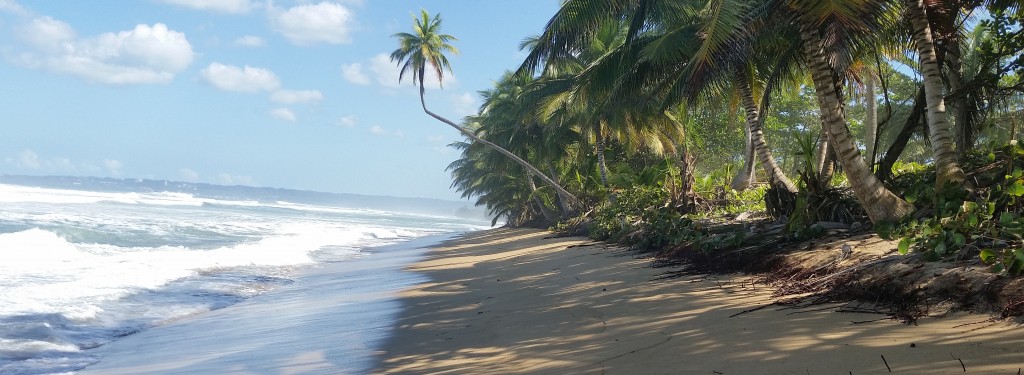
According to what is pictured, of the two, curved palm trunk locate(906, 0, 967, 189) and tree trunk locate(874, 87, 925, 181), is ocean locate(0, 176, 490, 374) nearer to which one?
curved palm trunk locate(906, 0, 967, 189)

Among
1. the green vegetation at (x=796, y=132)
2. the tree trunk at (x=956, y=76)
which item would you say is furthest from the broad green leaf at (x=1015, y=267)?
the tree trunk at (x=956, y=76)

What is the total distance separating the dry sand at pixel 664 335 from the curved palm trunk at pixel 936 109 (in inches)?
86.9

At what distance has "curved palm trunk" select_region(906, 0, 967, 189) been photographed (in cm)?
620

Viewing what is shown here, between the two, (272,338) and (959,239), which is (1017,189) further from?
(272,338)

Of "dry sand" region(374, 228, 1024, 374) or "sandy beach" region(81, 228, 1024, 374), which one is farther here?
"sandy beach" region(81, 228, 1024, 374)

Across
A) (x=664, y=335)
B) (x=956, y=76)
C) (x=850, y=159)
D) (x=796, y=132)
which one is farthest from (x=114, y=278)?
(x=796, y=132)

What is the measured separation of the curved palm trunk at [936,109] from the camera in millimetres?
6203

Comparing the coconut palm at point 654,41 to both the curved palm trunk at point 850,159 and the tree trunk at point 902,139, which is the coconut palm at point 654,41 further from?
the curved palm trunk at point 850,159

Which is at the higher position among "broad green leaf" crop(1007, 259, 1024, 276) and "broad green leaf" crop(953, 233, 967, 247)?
"broad green leaf" crop(953, 233, 967, 247)

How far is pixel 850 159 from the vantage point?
6758 millimetres

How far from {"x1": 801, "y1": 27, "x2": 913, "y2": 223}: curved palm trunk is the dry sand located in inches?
64.1

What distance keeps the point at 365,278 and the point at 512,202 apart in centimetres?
2837

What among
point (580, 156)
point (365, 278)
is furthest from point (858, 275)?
point (580, 156)

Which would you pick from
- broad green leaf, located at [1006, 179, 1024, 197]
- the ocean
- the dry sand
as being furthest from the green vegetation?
the ocean
